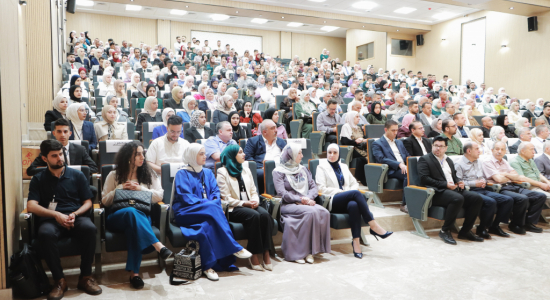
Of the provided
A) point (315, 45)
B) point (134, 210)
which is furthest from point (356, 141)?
point (315, 45)

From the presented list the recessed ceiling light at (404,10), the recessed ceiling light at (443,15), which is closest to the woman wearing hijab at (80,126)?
the recessed ceiling light at (404,10)

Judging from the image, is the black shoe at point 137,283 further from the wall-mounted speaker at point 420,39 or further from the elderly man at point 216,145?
the wall-mounted speaker at point 420,39

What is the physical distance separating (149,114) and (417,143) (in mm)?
3007

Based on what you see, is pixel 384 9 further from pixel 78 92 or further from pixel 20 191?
pixel 20 191

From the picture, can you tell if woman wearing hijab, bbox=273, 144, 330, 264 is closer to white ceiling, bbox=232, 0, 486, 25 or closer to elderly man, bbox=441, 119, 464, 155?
elderly man, bbox=441, 119, 464, 155

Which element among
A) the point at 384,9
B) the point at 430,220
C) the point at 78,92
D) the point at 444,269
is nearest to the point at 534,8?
the point at 384,9

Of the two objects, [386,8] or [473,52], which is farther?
[473,52]

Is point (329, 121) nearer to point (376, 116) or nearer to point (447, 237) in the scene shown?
point (376, 116)

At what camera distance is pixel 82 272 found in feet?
7.68

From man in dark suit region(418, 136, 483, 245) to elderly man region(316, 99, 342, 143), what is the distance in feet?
5.09

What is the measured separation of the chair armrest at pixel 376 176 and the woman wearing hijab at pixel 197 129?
69.3 inches

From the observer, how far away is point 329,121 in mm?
5156

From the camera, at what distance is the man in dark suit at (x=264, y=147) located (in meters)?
3.85

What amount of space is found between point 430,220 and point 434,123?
1523 millimetres
